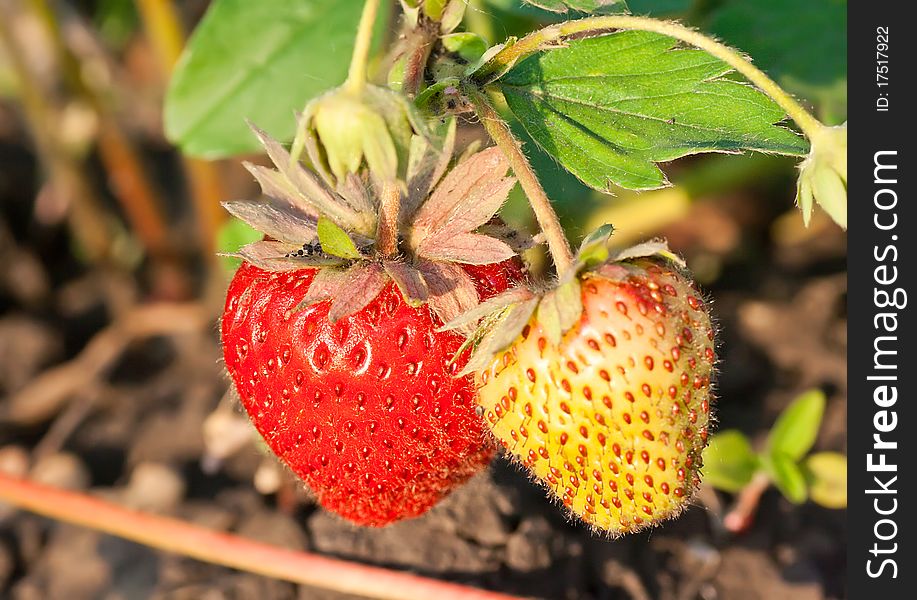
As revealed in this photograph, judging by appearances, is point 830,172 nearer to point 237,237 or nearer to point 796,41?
point 796,41

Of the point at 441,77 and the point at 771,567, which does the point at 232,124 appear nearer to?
the point at 441,77

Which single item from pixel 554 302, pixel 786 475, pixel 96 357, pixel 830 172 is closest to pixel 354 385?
pixel 554 302

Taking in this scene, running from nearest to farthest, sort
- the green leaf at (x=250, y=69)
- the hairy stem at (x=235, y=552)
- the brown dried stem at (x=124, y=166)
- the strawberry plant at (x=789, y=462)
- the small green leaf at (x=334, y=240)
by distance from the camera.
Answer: the small green leaf at (x=334, y=240) → the hairy stem at (x=235, y=552) → the strawberry plant at (x=789, y=462) → the green leaf at (x=250, y=69) → the brown dried stem at (x=124, y=166)

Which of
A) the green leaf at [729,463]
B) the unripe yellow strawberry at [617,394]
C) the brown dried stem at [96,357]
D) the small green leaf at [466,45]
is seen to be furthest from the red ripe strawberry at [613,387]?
the brown dried stem at [96,357]

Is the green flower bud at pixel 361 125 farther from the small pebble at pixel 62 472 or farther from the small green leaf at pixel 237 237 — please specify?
the small pebble at pixel 62 472

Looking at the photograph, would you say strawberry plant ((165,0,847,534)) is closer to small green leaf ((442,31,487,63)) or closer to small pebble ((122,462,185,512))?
small green leaf ((442,31,487,63))

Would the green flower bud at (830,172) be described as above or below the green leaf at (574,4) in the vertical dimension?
below

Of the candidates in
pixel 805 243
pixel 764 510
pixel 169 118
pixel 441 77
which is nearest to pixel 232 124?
pixel 169 118

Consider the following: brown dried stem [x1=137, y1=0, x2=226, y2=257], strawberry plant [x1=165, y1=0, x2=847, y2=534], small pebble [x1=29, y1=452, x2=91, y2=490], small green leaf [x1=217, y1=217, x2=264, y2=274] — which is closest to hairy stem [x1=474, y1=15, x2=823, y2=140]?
strawberry plant [x1=165, y1=0, x2=847, y2=534]
